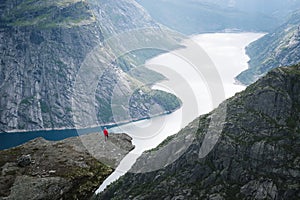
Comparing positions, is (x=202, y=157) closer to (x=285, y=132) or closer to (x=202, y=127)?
(x=202, y=127)

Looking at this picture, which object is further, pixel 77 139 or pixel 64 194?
pixel 77 139

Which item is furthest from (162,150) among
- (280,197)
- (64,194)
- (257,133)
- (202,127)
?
(64,194)

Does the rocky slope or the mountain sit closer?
the rocky slope

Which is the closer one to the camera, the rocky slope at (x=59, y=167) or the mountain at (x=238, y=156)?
the rocky slope at (x=59, y=167)
